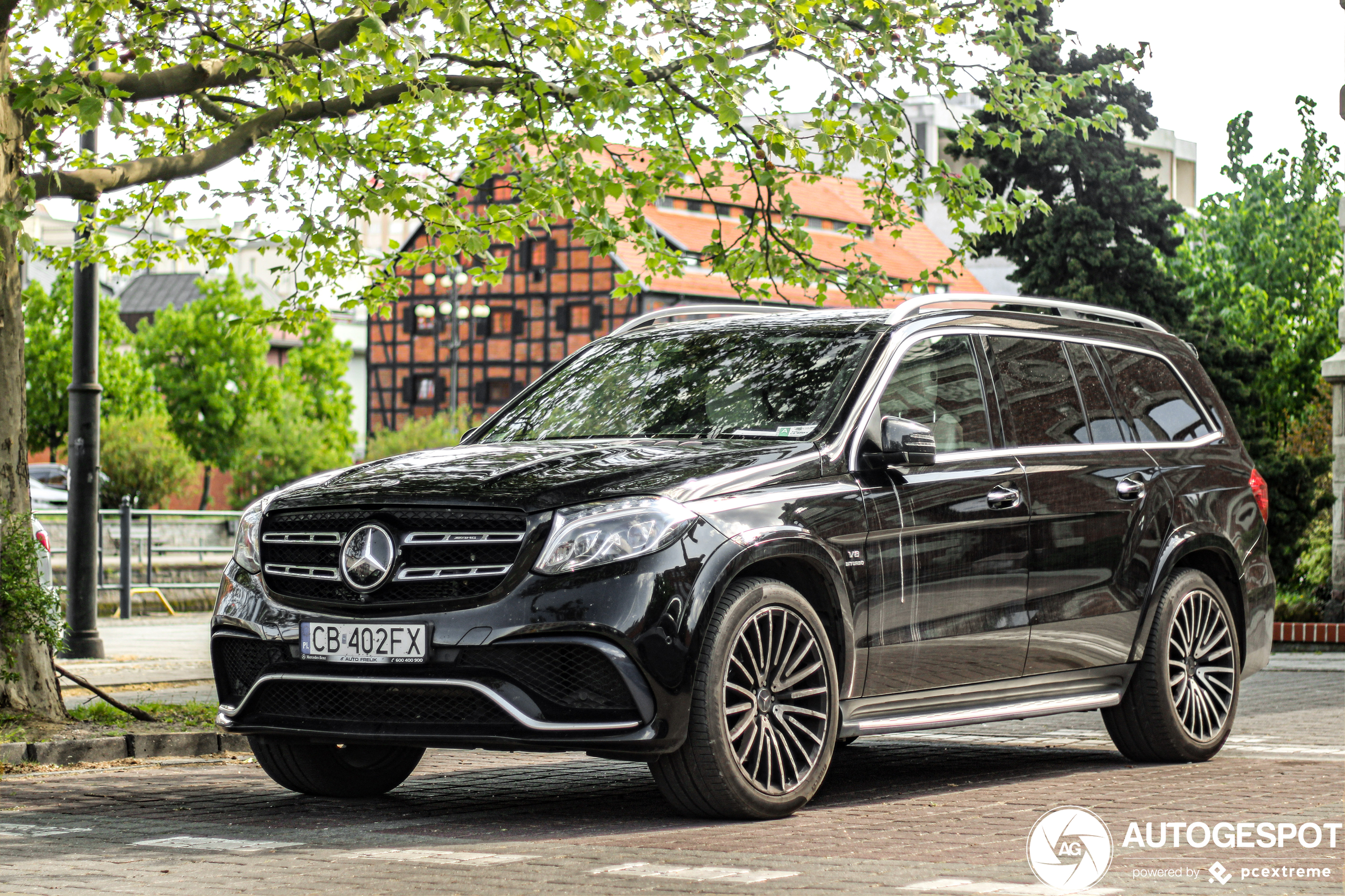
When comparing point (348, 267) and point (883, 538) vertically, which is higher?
point (348, 267)

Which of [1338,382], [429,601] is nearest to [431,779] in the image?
[429,601]

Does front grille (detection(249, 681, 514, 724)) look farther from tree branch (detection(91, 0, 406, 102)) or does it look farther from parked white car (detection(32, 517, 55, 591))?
tree branch (detection(91, 0, 406, 102))

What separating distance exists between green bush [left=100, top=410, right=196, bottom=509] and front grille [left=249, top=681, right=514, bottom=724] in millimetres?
45501

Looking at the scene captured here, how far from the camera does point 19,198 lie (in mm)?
9594

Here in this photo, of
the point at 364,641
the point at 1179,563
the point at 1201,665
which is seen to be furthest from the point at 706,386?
the point at 1201,665

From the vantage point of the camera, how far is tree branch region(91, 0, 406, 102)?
407 inches

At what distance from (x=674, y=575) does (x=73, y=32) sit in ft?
21.9

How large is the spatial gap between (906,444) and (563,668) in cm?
165

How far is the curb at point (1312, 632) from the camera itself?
18328mm

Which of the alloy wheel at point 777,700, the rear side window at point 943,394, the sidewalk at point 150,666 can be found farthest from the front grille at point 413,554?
the sidewalk at point 150,666

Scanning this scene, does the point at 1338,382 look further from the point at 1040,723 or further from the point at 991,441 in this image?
the point at 991,441

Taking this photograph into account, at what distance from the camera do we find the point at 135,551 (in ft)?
86.4

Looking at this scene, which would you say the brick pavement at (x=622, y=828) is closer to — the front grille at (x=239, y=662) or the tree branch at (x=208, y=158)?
the front grille at (x=239, y=662)

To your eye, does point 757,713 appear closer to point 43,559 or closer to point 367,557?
point 367,557
